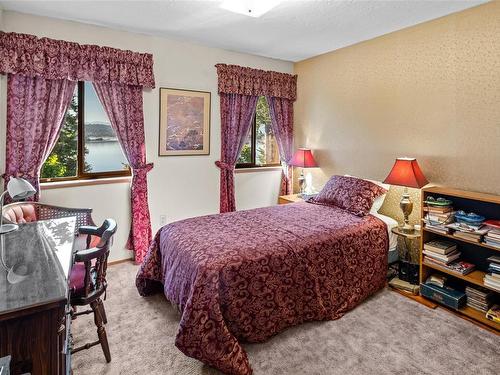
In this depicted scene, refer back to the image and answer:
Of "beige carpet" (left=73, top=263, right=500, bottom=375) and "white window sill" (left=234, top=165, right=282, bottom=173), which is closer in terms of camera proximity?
"beige carpet" (left=73, top=263, right=500, bottom=375)

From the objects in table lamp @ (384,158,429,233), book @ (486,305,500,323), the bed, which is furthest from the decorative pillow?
book @ (486,305,500,323)

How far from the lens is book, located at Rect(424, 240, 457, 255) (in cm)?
271

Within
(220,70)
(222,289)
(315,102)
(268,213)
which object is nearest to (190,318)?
(222,289)

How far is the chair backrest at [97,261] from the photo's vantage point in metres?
1.70

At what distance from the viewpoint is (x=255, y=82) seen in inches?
170

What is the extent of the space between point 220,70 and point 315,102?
56.2 inches

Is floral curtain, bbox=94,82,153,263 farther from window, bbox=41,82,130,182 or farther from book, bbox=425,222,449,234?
book, bbox=425,222,449,234

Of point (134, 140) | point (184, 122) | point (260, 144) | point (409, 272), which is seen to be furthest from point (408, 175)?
point (134, 140)

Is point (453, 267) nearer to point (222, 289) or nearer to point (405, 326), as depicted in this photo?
point (405, 326)

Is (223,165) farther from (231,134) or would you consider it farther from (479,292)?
(479,292)

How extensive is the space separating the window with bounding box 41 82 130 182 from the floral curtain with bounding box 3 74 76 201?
7.2 inches

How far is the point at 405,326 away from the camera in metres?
2.42

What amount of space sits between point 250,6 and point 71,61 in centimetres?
182

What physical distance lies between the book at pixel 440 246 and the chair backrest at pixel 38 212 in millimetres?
3059
